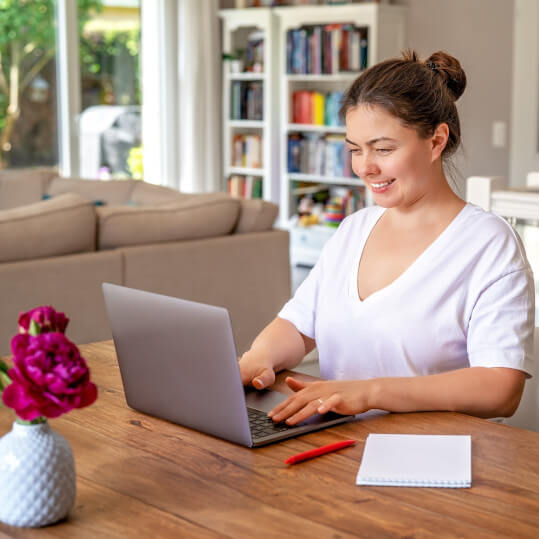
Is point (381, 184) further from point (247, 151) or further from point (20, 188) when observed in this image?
point (247, 151)

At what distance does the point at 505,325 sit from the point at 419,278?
173mm

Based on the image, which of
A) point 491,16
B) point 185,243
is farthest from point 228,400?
point 491,16

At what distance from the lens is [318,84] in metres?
6.71

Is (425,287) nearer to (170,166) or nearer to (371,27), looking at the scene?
(371,27)

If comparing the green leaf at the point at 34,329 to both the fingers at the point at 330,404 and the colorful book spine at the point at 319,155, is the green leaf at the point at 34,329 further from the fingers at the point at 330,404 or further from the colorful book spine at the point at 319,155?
the colorful book spine at the point at 319,155

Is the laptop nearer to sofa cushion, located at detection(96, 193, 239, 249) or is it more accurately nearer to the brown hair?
the brown hair

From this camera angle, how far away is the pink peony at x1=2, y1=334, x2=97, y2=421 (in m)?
0.87

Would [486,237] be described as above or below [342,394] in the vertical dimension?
above

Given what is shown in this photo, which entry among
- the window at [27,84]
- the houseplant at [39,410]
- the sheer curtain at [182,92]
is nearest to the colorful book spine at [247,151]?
the sheer curtain at [182,92]

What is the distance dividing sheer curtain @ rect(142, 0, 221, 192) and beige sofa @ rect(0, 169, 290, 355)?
10.2 ft

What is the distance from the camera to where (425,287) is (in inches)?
61.8

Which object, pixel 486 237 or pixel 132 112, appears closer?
pixel 486 237

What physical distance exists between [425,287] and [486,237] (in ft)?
0.44

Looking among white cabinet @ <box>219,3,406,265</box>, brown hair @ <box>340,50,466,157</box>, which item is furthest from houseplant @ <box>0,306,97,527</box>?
white cabinet @ <box>219,3,406,265</box>
